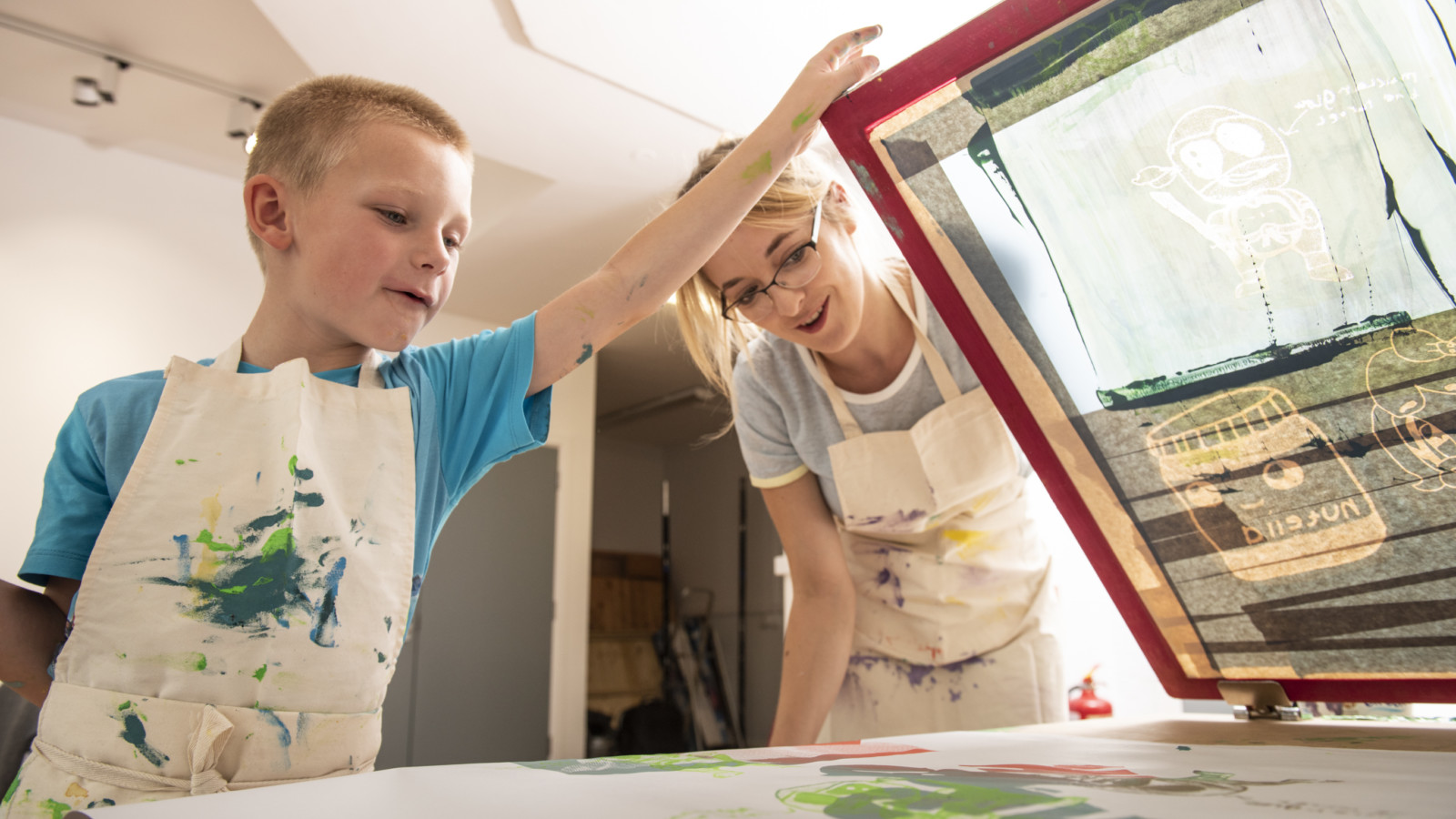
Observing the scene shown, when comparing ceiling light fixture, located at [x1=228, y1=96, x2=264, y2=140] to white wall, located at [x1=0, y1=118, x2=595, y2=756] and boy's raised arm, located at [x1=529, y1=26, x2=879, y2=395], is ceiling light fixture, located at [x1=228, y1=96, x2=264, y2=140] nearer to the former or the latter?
white wall, located at [x1=0, y1=118, x2=595, y2=756]

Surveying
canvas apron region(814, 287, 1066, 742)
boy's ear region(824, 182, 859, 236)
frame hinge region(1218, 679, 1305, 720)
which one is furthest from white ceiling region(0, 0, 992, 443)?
frame hinge region(1218, 679, 1305, 720)

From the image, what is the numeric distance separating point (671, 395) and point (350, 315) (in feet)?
17.5

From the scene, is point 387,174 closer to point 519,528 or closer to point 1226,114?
point 1226,114

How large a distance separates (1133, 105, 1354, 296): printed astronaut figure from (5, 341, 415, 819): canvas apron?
67 centimetres

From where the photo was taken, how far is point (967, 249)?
0.78 metres

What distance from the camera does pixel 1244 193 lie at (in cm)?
63

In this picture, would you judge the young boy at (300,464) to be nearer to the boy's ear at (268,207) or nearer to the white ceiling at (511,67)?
the boy's ear at (268,207)

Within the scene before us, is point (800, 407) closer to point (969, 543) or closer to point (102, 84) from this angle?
point (969, 543)

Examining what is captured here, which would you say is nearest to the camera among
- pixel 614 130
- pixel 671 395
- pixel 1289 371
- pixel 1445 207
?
pixel 1445 207

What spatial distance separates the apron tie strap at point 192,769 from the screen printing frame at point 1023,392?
2.15 feet

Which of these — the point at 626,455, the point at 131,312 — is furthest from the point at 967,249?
the point at 626,455

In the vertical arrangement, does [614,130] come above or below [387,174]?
above

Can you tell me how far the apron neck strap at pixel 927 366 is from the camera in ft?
3.57

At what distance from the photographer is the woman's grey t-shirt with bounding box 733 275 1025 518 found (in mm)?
1132
